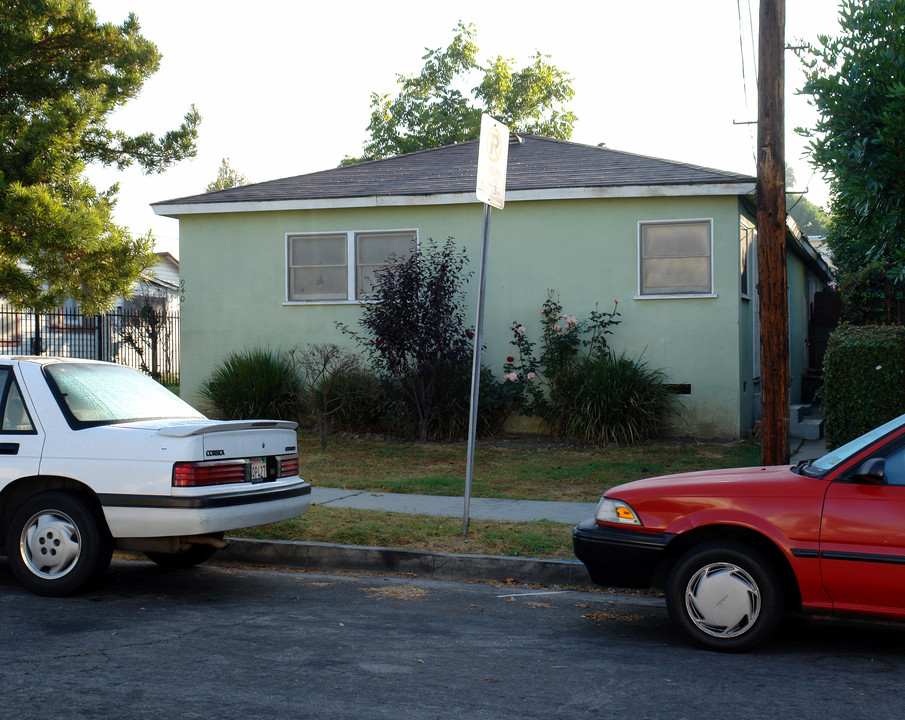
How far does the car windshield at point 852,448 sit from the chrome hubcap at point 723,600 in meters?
0.82

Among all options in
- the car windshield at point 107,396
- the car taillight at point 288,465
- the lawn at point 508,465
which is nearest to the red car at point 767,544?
the car taillight at point 288,465

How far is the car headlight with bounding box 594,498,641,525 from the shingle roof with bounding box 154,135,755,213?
9.31 meters

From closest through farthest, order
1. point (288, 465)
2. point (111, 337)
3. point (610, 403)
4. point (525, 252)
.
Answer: point (288, 465) < point (610, 403) < point (525, 252) < point (111, 337)

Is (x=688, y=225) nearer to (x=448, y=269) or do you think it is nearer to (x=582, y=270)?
(x=582, y=270)

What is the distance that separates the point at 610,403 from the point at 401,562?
6.79m

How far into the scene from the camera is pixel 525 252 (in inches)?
601

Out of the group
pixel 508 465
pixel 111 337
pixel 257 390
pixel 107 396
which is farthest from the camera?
pixel 111 337

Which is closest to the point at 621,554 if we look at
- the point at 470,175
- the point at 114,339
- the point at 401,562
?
the point at 401,562

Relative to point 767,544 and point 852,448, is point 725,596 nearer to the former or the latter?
point 767,544

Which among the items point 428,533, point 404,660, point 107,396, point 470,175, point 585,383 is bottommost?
point 404,660

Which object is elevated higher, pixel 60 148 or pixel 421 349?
pixel 60 148

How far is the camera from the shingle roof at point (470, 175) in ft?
48.2

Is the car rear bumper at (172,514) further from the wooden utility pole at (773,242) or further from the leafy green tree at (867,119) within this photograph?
the leafy green tree at (867,119)

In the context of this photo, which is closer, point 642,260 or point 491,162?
point 491,162
